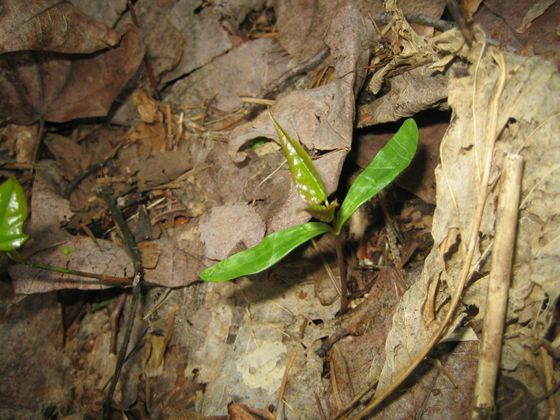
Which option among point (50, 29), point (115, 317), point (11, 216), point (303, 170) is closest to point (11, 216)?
point (11, 216)

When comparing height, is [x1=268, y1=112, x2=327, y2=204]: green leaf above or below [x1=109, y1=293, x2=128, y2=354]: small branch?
above

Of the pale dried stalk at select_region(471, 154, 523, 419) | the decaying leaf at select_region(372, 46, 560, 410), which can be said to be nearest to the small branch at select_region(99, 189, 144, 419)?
the decaying leaf at select_region(372, 46, 560, 410)

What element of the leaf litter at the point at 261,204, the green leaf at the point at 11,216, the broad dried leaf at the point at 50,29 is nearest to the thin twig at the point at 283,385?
the leaf litter at the point at 261,204

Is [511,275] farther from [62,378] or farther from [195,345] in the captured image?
[62,378]

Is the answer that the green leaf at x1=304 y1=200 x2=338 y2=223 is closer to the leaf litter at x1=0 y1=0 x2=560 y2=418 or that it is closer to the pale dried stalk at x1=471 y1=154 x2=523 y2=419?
the leaf litter at x1=0 y1=0 x2=560 y2=418

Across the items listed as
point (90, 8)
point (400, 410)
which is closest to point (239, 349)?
point (400, 410)

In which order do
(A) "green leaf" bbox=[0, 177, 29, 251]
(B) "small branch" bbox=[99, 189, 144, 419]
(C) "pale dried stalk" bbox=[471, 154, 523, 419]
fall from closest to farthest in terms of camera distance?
(C) "pale dried stalk" bbox=[471, 154, 523, 419] → (A) "green leaf" bbox=[0, 177, 29, 251] → (B) "small branch" bbox=[99, 189, 144, 419]

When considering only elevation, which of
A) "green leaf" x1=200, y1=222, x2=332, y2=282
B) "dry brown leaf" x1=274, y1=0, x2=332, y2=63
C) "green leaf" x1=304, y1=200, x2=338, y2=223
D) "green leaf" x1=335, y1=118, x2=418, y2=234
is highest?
"dry brown leaf" x1=274, y1=0, x2=332, y2=63

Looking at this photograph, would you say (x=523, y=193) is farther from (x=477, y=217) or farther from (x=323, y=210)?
(x=323, y=210)

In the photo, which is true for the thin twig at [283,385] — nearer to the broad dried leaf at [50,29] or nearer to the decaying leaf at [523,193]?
the decaying leaf at [523,193]
